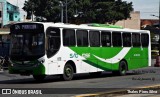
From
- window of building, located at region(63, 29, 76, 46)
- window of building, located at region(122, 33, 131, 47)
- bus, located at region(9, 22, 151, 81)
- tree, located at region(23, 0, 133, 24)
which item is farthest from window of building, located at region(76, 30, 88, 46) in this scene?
tree, located at region(23, 0, 133, 24)

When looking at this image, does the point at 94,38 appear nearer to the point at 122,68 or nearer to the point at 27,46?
the point at 122,68

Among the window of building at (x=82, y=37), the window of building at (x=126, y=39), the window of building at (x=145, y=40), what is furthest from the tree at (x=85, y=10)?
the window of building at (x=82, y=37)

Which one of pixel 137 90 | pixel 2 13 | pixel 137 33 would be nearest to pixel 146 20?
pixel 2 13

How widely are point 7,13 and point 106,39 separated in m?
75.1

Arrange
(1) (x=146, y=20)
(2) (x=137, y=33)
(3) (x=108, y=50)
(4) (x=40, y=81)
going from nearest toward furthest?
(4) (x=40, y=81), (3) (x=108, y=50), (2) (x=137, y=33), (1) (x=146, y=20)

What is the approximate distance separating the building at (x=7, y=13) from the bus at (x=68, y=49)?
66.5 metres

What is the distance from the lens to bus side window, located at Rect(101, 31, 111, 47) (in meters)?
25.8

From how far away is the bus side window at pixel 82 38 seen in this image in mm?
23688

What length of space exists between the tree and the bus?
4586cm

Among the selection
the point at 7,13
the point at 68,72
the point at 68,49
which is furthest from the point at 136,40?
the point at 7,13

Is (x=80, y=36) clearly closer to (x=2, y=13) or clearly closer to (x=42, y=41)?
(x=42, y=41)

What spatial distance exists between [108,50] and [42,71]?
630 cm

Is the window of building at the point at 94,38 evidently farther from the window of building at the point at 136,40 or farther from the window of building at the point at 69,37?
the window of building at the point at 136,40

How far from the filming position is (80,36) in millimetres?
23891
